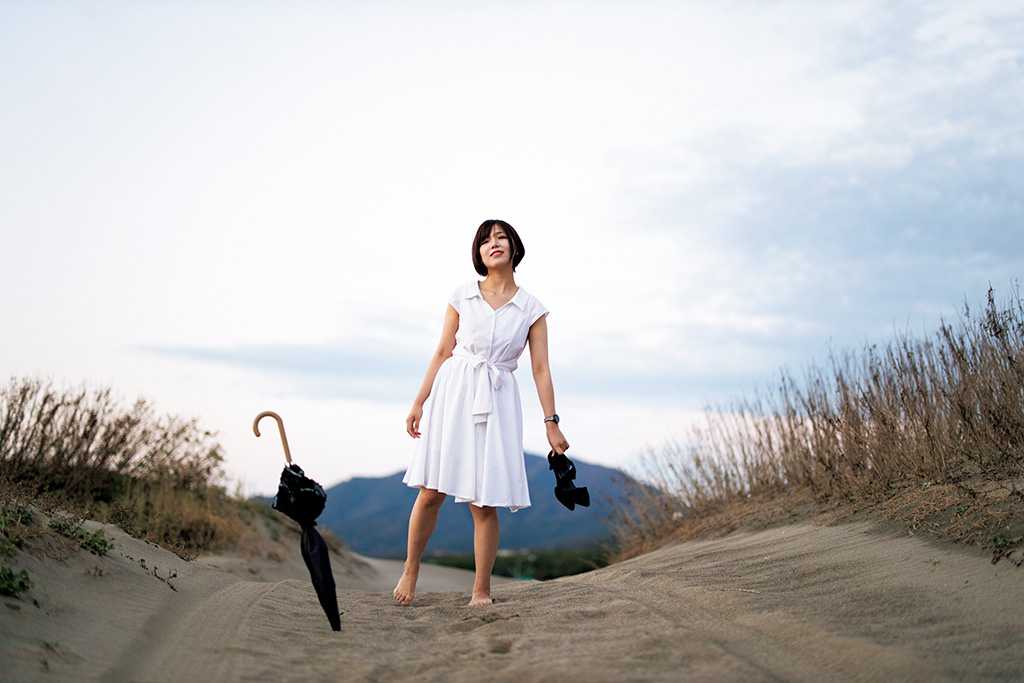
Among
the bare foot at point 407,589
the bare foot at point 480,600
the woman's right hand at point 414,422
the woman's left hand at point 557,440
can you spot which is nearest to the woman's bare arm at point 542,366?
the woman's left hand at point 557,440

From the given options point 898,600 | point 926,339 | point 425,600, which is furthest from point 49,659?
point 926,339

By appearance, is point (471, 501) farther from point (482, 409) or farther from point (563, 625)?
point (563, 625)

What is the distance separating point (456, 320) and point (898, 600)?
2.92m

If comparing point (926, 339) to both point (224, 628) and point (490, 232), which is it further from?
point (224, 628)

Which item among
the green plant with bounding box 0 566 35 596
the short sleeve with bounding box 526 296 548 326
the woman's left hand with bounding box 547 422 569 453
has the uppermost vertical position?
the short sleeve with bounding box 526 296 548 326

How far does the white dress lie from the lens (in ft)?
14.3

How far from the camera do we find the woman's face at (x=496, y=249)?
4645 mm

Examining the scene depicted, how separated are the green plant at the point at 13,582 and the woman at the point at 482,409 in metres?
1.92

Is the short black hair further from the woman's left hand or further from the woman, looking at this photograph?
the woman's left hand

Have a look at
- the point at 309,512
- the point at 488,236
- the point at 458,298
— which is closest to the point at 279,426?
the point at 309,512

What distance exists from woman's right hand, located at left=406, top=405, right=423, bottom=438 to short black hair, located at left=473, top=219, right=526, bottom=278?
0.97 m

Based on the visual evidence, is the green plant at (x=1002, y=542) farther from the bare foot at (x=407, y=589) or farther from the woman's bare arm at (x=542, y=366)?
the bare foot at (x=407, y=589)

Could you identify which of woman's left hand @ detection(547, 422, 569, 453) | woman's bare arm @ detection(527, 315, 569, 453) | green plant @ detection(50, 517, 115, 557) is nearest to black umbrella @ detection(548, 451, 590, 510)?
woman's left hand @ detection(547, 422, 569, 453)

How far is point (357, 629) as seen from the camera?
3.69 metres
